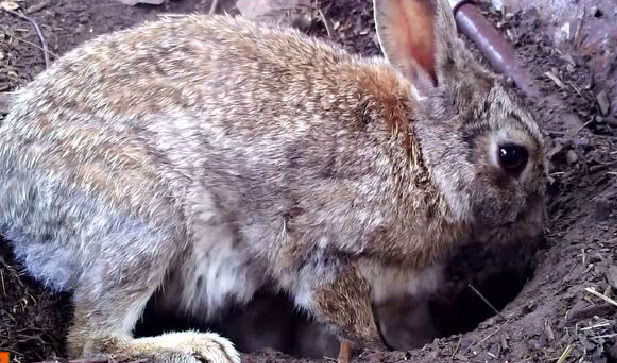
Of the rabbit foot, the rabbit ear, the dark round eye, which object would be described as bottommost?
the rabbit foot

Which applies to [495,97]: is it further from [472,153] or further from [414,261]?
[414,261]

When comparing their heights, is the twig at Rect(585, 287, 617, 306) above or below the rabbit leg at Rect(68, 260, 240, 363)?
above

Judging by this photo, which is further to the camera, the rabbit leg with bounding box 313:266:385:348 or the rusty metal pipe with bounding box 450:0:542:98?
the rusty metal pipe with bounding box 450:0:542:98

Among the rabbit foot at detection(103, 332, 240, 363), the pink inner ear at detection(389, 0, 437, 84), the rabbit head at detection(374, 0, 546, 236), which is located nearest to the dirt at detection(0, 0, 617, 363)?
the rabbit foot at detection(103, 332, 240, 363)

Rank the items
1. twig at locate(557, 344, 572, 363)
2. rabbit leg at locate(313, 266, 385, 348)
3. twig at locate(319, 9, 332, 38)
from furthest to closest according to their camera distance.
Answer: twig at locate(319, 9, 332, 38) < rabbit leg at locate(313, 266, 385, 348) < twig at locate(557, 344, 572, 363)

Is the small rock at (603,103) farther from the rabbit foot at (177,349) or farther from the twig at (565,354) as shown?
the rabbit foot at (177,349)

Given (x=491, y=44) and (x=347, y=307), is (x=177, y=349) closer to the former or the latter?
(x=347, y=307)

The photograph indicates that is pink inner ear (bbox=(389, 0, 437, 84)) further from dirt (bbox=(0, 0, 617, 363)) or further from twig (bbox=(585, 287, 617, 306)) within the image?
twig (bbox=(585, 287, 617, 306))

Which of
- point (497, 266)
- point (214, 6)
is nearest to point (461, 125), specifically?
point (497, 266)
